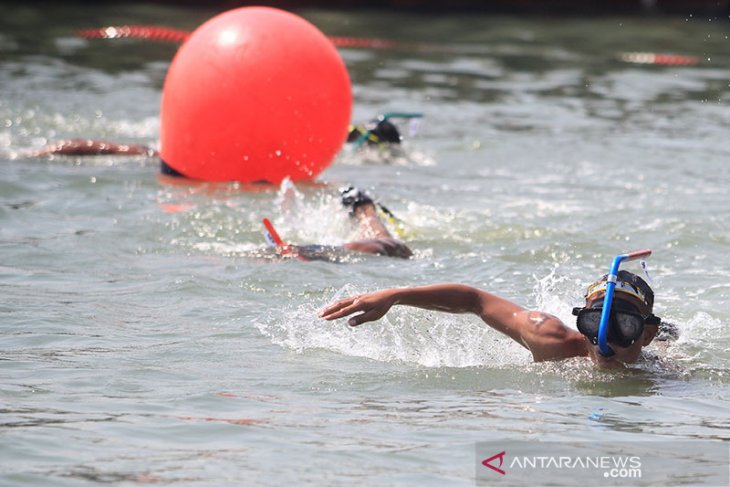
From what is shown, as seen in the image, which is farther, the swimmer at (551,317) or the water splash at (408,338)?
the water splash at (408,338)

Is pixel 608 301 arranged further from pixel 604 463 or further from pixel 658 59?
pixel 658 59

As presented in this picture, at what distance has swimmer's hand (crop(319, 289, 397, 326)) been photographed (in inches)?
229

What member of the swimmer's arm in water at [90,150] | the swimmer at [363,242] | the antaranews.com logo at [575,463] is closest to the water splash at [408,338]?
the swimmer at [363,242]

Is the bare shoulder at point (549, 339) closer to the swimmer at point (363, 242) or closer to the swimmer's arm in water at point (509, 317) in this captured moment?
the swimmer's arm in water at point (509, 317)

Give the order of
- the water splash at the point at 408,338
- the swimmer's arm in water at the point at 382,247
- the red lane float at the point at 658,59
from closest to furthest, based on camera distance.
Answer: the water splash at the point at 408,338 < the swimmer's arm in water at the point at 382,247 < the red lane float at the point at 658,59

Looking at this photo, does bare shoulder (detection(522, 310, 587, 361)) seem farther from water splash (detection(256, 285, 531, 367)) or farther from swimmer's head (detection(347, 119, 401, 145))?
swimmer's head (detection(347, 119, 401, 145))

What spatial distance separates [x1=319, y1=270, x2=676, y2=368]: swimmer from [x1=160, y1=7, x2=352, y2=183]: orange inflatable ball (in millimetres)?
4315

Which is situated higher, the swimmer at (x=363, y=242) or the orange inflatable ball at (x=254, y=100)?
the orange inflatable ball at (x=254, y=100)

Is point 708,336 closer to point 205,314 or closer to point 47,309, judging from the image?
→ point 205,314

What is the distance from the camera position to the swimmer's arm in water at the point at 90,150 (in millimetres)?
11883

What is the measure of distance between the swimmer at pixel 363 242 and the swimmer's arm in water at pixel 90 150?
3063 millimetres

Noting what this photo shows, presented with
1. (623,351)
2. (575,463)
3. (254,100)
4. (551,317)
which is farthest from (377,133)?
(575,463)

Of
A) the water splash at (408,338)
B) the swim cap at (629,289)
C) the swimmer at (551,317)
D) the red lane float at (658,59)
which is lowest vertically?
the red lane float at (658,59)

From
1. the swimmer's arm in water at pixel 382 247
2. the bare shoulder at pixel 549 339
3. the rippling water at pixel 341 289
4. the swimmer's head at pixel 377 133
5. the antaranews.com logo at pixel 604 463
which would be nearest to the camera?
the antaranews.com logo at pixel 604 463
